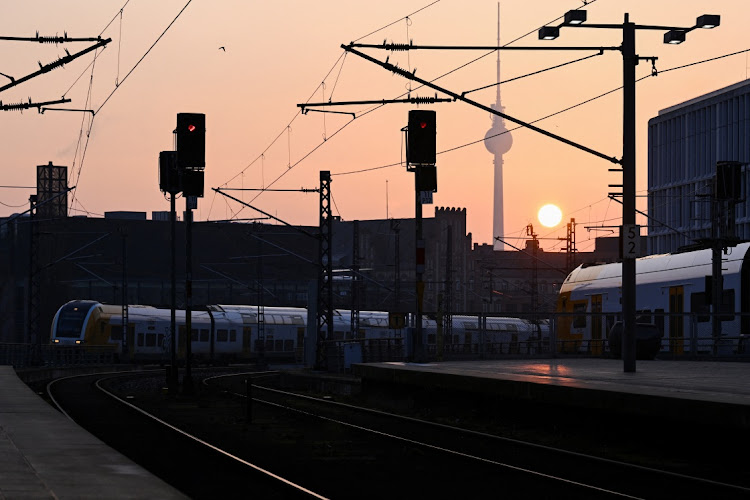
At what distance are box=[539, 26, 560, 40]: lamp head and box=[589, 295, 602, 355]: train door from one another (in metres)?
13.8

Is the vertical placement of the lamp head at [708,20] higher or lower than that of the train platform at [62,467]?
higher

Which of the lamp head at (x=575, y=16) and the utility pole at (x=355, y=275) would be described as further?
the utility pole at (x=355, y=275)

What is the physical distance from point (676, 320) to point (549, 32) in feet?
50.5

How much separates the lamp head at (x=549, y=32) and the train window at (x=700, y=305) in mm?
13312

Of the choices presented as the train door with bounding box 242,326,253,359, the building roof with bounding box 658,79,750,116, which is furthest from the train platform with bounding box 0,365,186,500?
the building roof with bounding box 658,79,750,116

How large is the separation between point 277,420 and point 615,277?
19.6m

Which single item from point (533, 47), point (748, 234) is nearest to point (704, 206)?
point (748, 234)

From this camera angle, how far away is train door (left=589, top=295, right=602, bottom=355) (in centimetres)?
3966

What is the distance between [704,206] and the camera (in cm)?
9738

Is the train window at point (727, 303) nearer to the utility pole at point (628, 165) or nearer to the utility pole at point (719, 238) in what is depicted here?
the utility pole at point (719, 238)

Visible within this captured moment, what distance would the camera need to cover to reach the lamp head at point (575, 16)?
971 inches

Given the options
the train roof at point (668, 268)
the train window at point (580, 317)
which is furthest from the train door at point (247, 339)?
the train roof at point (668, 268)

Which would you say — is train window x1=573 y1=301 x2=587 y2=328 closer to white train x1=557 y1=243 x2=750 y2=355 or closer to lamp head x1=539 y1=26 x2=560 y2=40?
white train x1=557 y1=243 x2=750 y2=355

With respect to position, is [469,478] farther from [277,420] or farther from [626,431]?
[277,420]
